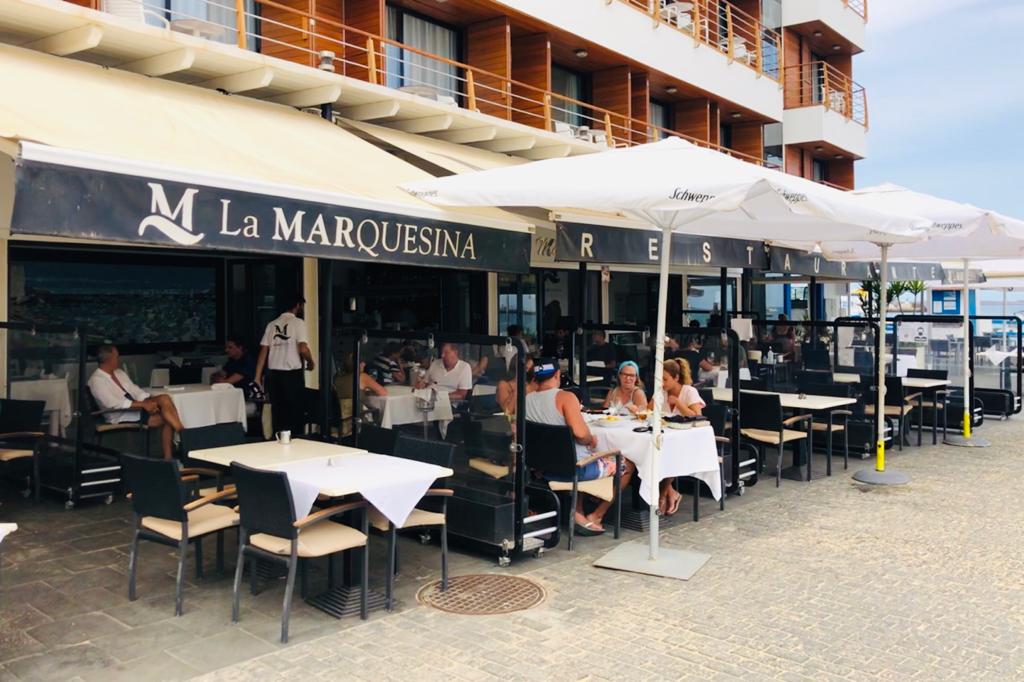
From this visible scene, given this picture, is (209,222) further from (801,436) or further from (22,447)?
(801,436)

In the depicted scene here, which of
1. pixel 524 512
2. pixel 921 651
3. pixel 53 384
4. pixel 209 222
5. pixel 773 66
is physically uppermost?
pixel 773 66

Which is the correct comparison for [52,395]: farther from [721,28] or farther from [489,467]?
[721,28]

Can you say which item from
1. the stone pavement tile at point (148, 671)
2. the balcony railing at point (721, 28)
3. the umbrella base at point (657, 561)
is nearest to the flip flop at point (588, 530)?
the umbrella base at point (657, 561)

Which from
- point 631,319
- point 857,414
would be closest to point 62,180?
point 857,414

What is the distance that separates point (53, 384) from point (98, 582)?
3.55 m

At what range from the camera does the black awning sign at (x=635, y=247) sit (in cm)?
814

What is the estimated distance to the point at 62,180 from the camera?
4332 mm

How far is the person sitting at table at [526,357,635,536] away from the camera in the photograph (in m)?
7.42

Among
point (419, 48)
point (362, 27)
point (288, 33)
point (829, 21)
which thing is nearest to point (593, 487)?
point (288, 33)

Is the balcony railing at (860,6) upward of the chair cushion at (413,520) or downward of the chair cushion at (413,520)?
upward

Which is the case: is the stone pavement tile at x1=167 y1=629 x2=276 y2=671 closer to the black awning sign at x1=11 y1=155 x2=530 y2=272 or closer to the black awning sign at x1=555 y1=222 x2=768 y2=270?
the black awning sign at x1=11 y1=155 x2=530 y2=272

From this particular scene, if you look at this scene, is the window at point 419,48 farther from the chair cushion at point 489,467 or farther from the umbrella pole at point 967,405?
the umbrella pole at point 967,405

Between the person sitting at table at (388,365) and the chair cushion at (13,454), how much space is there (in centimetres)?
369

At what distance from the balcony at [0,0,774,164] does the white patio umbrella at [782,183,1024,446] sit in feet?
17.6
